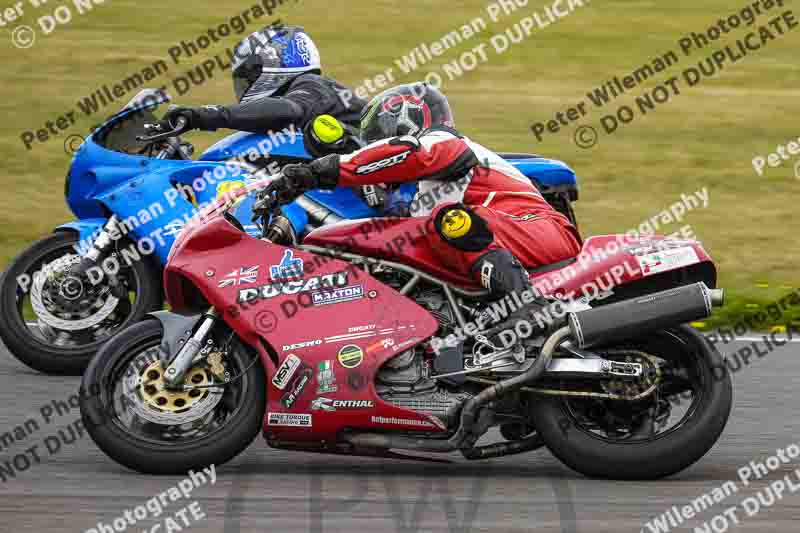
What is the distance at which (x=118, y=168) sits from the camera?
7891 mm

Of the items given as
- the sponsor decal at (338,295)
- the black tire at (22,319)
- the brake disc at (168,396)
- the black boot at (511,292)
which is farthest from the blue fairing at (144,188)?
the black boot at (511,292)

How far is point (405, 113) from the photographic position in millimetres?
5895

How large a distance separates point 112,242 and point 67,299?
39 cm

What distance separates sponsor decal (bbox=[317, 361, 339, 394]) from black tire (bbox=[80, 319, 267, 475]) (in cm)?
24

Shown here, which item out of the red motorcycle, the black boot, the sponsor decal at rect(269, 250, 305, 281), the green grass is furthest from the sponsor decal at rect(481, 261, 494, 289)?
the green grass

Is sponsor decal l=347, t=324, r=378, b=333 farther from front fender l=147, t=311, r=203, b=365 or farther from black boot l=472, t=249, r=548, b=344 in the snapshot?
front fender l=147, t=311, r=203, b=365

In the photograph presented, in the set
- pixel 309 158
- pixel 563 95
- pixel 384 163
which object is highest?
pixel 384 163

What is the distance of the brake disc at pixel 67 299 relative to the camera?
306 inches

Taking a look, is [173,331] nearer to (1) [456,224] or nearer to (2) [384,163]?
(2) [384,163]

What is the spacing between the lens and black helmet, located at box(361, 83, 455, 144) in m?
5.89

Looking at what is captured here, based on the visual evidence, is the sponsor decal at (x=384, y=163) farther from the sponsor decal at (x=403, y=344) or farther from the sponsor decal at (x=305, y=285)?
the sponsor decal at (x=403, y=344)

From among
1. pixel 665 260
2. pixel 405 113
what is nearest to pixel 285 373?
pixel 405 113

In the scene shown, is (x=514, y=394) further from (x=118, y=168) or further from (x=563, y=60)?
(x=563, y=60)

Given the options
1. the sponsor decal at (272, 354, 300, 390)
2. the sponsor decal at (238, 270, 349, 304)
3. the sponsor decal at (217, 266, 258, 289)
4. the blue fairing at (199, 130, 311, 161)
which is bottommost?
the blue fairing at (199, 130, 311, 161)
